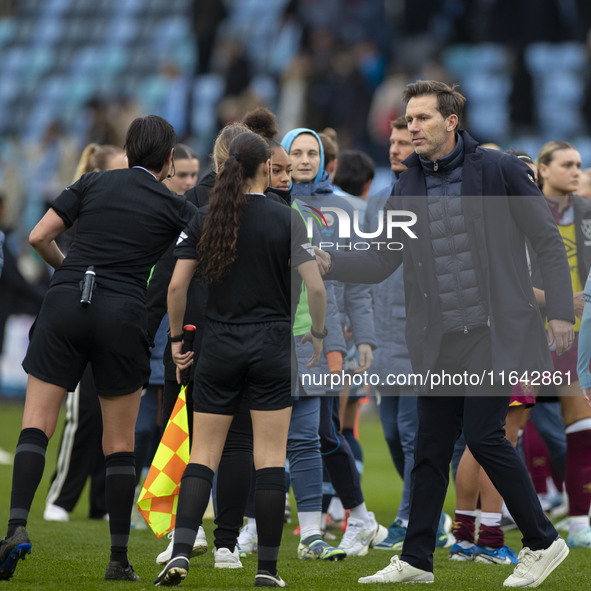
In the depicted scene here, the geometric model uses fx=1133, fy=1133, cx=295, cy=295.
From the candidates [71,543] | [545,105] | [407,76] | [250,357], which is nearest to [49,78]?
[407,76]

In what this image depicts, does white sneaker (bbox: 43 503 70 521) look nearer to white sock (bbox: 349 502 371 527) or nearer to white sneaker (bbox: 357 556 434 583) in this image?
white sock (bbox: 349 502 371 527)

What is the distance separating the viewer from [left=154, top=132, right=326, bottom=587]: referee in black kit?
14.4 ft

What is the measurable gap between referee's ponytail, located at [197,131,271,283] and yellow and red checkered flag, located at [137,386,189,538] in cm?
86

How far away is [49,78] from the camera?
927 inches

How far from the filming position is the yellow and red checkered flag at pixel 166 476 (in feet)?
16.1

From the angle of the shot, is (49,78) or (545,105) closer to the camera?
(545,105)

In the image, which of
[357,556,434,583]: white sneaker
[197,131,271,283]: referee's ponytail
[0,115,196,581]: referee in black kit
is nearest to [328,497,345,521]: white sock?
[357,556,434,583]: white sneaker

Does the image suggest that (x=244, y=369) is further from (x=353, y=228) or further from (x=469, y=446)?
(x=353, y=228)

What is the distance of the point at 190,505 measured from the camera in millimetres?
4348

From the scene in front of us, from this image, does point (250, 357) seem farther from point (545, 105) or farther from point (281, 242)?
point (545, 105)

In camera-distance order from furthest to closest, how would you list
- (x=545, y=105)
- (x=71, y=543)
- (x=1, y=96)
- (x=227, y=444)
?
1. (x=1, y=96)
2. (x=545, y=105)
3. (x=71, y=543)
4. (x=227, y=444)

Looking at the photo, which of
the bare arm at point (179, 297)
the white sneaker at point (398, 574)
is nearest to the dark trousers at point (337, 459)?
the white sneaker at point (398, 574)

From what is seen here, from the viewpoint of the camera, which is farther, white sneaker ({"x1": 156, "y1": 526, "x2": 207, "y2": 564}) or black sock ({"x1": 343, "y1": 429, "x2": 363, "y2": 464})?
black sock ({"x1": 343, "y1": 429, "x2": 363, "y2": 464})

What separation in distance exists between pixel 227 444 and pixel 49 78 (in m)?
19.9
